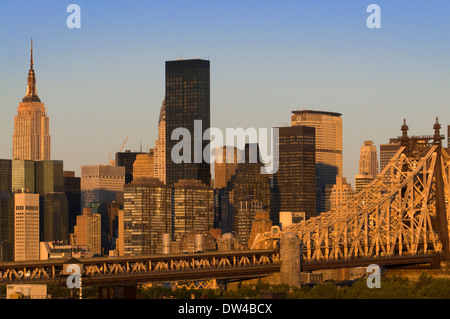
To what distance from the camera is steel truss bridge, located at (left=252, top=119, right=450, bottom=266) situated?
593ft

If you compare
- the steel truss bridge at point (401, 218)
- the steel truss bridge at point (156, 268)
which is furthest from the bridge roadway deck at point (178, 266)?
the steel truss bridge at point (401, 218)

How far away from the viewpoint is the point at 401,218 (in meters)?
184

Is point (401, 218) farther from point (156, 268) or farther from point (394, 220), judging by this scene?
point (156, 268)

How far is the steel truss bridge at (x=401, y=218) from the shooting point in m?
181

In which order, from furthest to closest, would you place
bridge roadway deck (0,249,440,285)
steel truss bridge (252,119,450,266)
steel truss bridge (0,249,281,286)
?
steel truss bridge (252,119,450,266)
bridge roadway deck (0,249,440,285)
steel truss bridge (0,249,281,286)

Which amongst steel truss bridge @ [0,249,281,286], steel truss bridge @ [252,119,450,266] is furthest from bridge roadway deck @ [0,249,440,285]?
steel truss bridge @ [252,119,450,266]

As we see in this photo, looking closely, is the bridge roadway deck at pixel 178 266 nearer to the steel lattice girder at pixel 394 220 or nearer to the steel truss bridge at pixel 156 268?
the steel truss bridge at pixel 156 268

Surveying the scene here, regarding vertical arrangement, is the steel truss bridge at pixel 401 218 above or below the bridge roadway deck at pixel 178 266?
above

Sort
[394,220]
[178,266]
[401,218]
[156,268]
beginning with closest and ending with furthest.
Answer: [156,268]
[178,266]
[401,218]
[394,220]

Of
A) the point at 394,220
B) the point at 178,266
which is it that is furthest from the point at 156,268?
the point at 394,220

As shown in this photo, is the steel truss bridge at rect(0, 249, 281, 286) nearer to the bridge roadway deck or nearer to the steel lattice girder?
the bridge roadway deck

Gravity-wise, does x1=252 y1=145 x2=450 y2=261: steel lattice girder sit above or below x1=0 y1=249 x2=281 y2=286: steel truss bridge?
above
